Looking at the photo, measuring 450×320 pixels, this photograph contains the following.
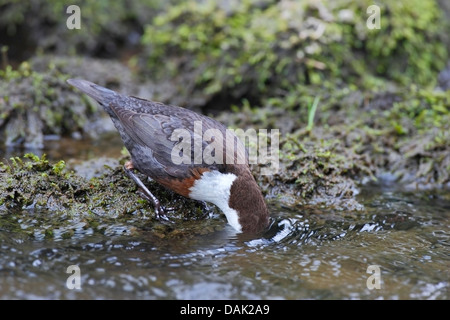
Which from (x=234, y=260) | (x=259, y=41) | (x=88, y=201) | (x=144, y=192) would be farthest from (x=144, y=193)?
(x=259, y=41)

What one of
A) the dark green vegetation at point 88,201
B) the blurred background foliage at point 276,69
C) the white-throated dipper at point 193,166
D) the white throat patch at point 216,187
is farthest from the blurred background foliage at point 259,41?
the white throat patch at point 216,187

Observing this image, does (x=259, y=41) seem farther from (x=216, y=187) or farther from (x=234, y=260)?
(x=234, y=260)

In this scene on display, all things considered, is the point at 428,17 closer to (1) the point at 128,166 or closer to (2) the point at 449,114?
(2) the point at 449,114

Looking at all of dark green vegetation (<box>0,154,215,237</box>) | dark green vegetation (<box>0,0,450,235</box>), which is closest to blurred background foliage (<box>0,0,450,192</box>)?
dark green vegetation (<box>0,0,450,235</box>)

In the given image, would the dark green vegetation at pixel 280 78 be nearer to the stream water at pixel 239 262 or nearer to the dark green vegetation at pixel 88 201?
the dark green vegetation at pixel 88 201

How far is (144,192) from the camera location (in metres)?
4.48

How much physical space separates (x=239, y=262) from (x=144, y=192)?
119cm

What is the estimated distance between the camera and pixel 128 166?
4.61 meters

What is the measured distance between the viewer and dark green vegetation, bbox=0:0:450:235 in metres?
5.64

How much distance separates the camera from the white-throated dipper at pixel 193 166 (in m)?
4.23

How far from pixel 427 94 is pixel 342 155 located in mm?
1816

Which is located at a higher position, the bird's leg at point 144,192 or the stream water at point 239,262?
the bird's leg at point 144,192

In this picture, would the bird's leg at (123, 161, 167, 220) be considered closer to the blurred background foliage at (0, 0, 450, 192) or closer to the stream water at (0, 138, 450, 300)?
the stream water at (0, 138, 450, 300)

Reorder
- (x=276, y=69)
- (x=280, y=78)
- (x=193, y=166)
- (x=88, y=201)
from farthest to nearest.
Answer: (x=280, y=78), (x=276, y=69), (x=88, y=201), (x=193, y=166)
